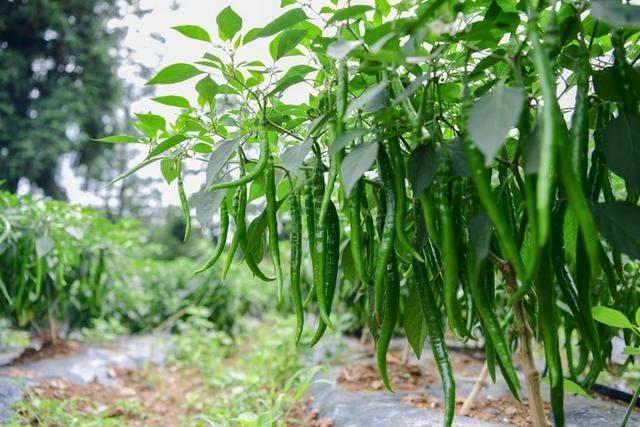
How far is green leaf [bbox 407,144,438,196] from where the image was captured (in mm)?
567

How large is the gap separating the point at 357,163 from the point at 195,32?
355 mm

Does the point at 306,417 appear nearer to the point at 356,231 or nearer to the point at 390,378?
the point at 390,378

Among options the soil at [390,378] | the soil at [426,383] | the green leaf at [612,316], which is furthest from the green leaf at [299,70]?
the soil at [390,378]

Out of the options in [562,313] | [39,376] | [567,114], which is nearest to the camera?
[567,114]

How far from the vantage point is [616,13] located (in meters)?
0.46

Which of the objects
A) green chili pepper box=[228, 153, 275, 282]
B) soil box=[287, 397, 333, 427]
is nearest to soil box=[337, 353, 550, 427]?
soil box=[287, 397, 333, 427]

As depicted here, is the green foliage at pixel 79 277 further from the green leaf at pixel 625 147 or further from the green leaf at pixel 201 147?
Answer: the green leaf at pixel 625 147

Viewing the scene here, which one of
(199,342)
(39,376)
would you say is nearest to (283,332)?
(199,342)

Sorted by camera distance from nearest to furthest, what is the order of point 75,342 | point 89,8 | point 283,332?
1. point 283,332
2. point 75,342
3. point 89,8

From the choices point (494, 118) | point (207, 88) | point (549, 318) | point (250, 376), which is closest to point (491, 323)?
point (549, 318)

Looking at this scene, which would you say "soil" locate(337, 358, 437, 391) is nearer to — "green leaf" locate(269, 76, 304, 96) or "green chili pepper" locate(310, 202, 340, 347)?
"green chili pepper" locate(310, 202, 340, 347)

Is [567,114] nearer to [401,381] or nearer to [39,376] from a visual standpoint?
[401,381]

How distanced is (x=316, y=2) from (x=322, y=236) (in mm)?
333

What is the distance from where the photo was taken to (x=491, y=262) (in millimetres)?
706
